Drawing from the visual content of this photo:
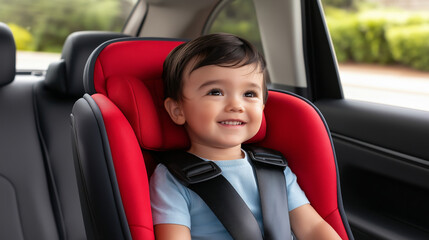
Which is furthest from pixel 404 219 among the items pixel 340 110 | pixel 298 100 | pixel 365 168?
pixel 298 100

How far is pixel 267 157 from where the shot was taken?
1600 millimetres

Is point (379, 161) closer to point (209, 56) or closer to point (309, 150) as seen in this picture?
point (309, 150)

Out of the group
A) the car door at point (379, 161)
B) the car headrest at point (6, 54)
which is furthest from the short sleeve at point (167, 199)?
the car headrest at point (6, 54)

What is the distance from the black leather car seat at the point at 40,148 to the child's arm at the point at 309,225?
1119 millimetres

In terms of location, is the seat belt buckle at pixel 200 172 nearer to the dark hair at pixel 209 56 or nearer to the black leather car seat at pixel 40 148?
the dark hair at pixel 209 56

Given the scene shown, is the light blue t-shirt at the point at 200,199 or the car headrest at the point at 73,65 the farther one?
the car headrest at the point at 73,65

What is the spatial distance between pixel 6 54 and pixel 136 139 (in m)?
1.21

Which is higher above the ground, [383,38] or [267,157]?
[267,157]

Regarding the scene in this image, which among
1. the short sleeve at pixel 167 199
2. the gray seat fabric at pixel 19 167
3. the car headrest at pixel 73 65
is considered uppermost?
the car headrest at pixel 73 65

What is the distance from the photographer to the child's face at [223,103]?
1.46 metres

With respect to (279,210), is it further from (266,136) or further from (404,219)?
(404,219)

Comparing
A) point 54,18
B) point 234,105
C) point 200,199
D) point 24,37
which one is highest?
point 234,105

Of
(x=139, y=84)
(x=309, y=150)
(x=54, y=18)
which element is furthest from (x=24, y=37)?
(x=309, y=150)

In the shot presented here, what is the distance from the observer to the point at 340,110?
2158 mm
